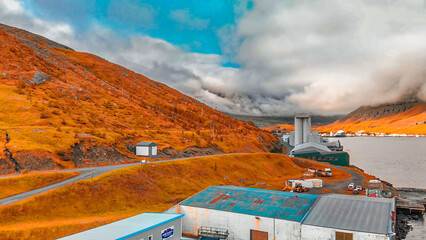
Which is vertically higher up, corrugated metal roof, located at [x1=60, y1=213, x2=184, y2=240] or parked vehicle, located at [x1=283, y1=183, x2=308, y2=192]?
corrugated metal roof, located at [x1=60, y1=213, x2=184, y2=240]

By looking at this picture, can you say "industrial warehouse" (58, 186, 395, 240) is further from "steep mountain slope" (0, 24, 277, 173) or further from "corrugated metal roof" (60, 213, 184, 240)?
"steep mountain slope" (0, 24, 277, 173)

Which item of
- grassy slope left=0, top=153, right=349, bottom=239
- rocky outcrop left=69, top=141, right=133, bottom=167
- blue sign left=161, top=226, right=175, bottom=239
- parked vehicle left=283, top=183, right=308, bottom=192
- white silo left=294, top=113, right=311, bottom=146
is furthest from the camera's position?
white silo left=294, top=113, right=311, bottom=146

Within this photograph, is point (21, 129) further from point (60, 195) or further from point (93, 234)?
point (93, 234)

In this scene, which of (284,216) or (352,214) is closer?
(352,214)

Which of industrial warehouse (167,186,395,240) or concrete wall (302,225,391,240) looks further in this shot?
industrial warehouse (167,186,395,240)

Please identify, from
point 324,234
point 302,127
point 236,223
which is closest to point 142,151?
point 236,223

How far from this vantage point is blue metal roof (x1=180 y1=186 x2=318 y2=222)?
2994cm

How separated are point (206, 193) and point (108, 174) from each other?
17.3 metres

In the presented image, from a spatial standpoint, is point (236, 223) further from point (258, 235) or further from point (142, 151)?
point (142, 151)

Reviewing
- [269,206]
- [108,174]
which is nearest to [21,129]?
[108,174]

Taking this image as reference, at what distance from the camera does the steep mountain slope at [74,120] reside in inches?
2191

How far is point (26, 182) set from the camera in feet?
126

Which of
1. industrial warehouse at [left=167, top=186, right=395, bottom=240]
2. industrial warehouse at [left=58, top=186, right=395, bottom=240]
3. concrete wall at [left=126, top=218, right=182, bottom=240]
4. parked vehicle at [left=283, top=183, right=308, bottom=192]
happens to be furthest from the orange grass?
parked vehicle at [left=283, top=183, right=308, bottom=192]

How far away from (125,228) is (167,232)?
13.4 feet
